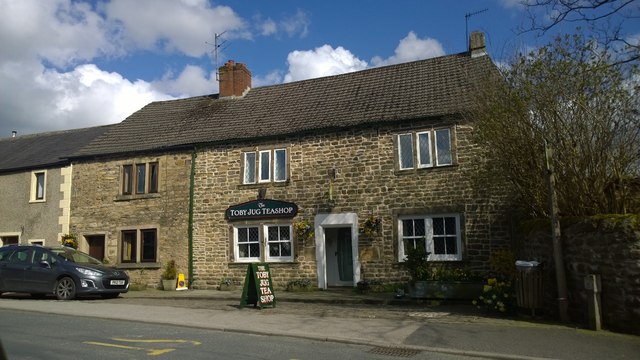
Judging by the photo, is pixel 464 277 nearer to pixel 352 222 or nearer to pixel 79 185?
pixel 352 222

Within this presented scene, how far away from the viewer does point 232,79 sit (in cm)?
2136

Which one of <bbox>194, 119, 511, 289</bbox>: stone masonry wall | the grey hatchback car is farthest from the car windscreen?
<bbox>194, 119, 511, 289</bbox>: stone masonry wall

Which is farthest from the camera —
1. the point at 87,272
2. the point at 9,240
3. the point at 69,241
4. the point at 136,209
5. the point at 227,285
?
the point at 9,240

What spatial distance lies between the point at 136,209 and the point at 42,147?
25.6 ft

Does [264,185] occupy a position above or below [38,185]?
below

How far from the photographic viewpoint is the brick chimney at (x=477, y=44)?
58.0ft

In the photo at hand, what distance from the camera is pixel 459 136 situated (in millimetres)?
15219

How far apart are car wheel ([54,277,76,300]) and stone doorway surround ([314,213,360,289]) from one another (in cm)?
700

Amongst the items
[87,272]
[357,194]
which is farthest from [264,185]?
[87,272]

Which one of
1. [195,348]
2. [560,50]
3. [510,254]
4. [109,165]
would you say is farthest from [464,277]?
[109,165]

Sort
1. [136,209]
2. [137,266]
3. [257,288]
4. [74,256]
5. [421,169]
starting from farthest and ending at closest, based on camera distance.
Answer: [136,209] → [137,266] → [421,169] → [74,256] → [257,288]

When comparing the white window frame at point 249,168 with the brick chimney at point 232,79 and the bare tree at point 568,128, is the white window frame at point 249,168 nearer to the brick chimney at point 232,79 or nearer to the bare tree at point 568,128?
the brick chimney at point 232,79

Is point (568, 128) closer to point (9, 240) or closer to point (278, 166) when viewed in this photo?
point (278, 166)

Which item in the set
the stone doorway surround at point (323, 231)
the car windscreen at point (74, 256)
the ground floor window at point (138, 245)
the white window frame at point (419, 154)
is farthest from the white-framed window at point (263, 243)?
the white window frame at point (419, 154)
